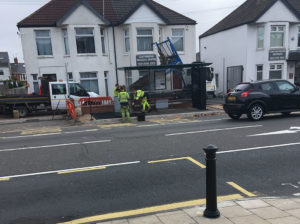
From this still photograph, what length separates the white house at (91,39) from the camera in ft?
63.1

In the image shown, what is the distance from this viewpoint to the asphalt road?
417 centimetres

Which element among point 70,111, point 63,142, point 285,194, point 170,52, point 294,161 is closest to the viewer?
point 285,194

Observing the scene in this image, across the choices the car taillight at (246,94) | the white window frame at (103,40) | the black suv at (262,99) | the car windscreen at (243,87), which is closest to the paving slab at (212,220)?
the black suv at (262,99)

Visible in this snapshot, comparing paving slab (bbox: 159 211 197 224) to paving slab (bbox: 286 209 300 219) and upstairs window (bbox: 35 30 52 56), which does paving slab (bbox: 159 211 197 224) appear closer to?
paving slab (bbox: 286 209 300 219)

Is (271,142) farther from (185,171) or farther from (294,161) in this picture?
(185,171)

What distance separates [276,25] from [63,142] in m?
21.3

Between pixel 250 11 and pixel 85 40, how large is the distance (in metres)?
15.3

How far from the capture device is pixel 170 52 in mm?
19000

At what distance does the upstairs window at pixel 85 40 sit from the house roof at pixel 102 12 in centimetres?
154

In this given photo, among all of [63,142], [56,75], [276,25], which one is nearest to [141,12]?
[56,75]

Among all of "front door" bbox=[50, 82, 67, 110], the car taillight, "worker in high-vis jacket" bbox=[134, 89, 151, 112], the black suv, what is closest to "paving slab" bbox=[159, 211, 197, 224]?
the black suv

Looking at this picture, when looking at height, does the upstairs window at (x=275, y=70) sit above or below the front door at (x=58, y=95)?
above

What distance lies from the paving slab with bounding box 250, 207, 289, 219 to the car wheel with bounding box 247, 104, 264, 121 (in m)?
8.10

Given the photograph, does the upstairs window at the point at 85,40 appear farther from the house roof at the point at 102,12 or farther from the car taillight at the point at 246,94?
the car taillight at the point at 246,94
